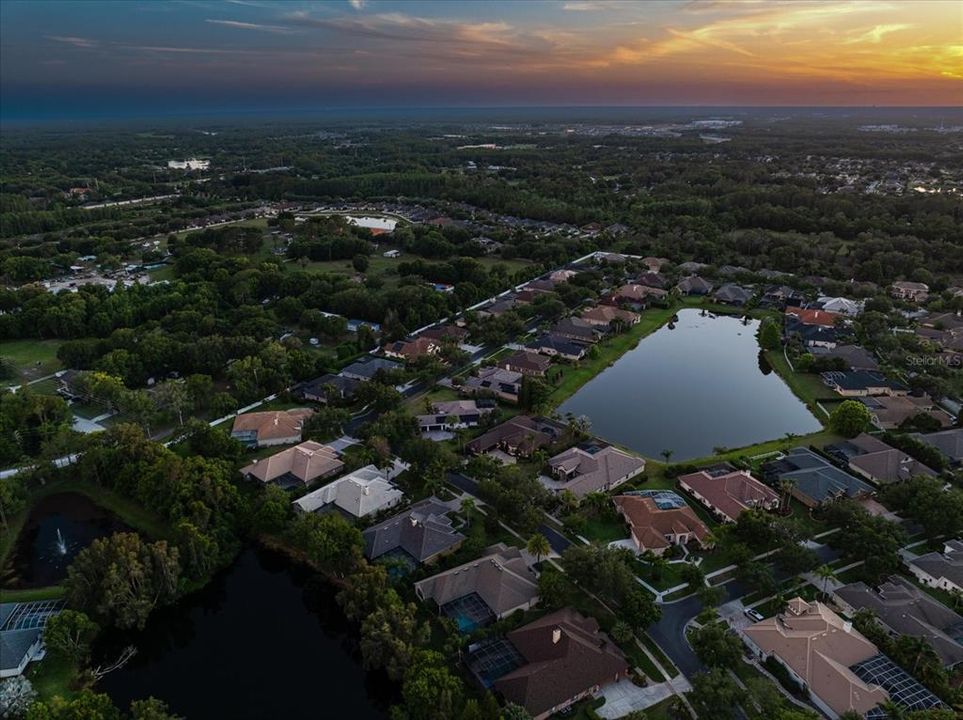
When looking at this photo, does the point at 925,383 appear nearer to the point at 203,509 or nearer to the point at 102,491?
the point at 203,509

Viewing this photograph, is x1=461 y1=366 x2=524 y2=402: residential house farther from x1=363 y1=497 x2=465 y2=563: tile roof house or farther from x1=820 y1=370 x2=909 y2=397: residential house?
x1=820 y1=370 x2=909 y2=397: residential house

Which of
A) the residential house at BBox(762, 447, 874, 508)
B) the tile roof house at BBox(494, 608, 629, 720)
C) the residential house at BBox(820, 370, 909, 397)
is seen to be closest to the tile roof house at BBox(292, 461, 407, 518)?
the tile roof house at BBox(494, 608, 629, 720)

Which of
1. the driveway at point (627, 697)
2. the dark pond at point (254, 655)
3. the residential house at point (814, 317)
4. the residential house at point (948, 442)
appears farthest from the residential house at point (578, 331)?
the driveway at point (627, 697)

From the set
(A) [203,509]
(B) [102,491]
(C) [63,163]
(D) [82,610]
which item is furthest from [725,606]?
(C) [63,163]

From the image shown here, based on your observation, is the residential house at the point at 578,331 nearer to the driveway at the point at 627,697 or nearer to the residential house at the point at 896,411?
the residential house at the point at 896,411

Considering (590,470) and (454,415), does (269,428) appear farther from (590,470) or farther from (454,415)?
(590,470)
